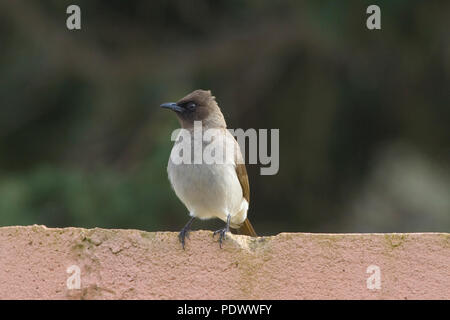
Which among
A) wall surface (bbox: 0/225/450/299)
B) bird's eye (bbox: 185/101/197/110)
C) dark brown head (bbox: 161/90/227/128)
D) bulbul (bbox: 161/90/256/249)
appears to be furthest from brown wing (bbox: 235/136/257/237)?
wall surface (bbox: 0/225/450/299)

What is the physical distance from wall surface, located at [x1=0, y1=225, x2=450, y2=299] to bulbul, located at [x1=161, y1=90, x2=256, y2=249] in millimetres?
1164

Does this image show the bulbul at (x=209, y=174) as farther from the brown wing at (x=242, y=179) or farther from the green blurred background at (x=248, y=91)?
the green blurred background at (x=248, y=91)

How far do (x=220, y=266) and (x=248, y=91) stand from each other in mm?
6552

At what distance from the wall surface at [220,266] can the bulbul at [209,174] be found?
3.82 feet

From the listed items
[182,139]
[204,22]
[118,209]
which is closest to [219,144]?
[182,139]

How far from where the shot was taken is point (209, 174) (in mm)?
4727

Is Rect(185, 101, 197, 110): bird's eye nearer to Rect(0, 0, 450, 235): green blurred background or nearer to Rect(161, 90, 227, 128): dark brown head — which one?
Rect(161, 90, 227, 128): dark brown head

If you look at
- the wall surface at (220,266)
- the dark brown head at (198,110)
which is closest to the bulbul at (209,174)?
the dark brown head at (198,110)

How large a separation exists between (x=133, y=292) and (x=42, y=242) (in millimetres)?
411

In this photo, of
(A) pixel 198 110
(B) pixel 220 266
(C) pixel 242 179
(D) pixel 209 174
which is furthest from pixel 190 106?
(B) pixel 220 266

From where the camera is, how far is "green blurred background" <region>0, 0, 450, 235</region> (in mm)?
8906

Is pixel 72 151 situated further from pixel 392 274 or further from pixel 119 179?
pixel 392 274

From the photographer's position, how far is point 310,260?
3.16 metres

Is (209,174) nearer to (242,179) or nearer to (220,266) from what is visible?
(242,179)
